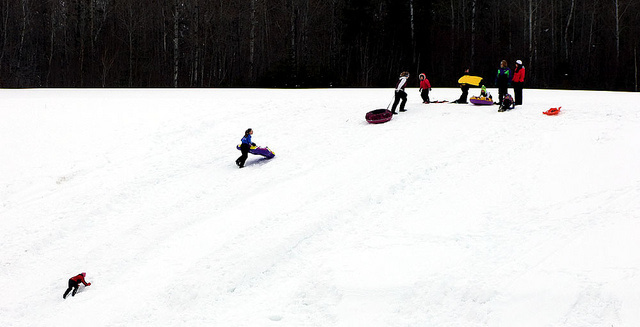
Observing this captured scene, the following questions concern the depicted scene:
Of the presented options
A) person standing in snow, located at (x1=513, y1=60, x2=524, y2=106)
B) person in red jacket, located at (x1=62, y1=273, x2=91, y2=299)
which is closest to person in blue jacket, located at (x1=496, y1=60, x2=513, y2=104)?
person standing in snow, located at (x1=513, y1=60, x2=524, y2=106)

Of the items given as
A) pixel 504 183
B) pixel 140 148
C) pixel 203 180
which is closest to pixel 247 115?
pixel 140 148

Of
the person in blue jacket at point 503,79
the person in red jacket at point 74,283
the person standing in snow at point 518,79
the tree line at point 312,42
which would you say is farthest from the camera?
the tree line at point 312,42

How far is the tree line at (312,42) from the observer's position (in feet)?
127

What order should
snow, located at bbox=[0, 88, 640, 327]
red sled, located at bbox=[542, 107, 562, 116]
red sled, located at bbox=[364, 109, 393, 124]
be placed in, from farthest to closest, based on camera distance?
red sled, located at bbox=[364, 109, 393, 124], red sled, located at bbox=[542, 107, 562, 116], snow, located at bbox=[0, 88, 640, 327]

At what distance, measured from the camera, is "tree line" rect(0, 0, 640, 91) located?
38.7 metres

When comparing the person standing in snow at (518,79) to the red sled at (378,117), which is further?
the person standing in snow at (518,79)

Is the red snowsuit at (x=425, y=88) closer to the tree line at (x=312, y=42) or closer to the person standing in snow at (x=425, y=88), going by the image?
the person standing in snow at (x=425, y=88)

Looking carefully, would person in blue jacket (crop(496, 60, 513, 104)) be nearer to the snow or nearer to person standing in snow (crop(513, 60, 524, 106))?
person standing in snow (crop(513, 60, 524, 106))

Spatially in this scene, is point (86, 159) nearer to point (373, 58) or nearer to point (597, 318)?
point (597, 318)

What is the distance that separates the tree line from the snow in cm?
2134

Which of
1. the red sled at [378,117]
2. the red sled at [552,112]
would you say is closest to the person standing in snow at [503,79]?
the red sled at [552,112]

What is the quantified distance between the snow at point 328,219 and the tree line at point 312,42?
70.0 ft

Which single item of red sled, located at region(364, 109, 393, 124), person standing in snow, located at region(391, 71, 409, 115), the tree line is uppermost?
the tree line

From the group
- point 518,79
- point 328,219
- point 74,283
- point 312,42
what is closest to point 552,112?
point 518,79
